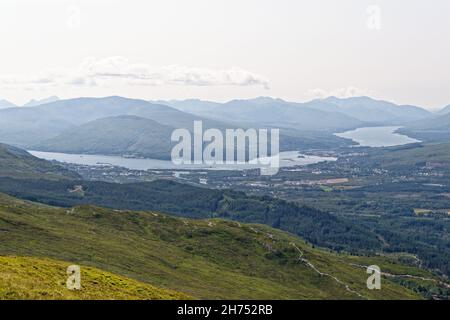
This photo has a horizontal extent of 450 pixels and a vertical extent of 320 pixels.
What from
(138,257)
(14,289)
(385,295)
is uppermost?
(14,289)

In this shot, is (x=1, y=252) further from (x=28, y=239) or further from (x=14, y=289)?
(x=14, y=289)

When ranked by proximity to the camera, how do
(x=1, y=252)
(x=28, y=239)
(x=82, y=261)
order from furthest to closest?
(x=28, y=239) → (x=82, y=261) → (x=1, y=252)
